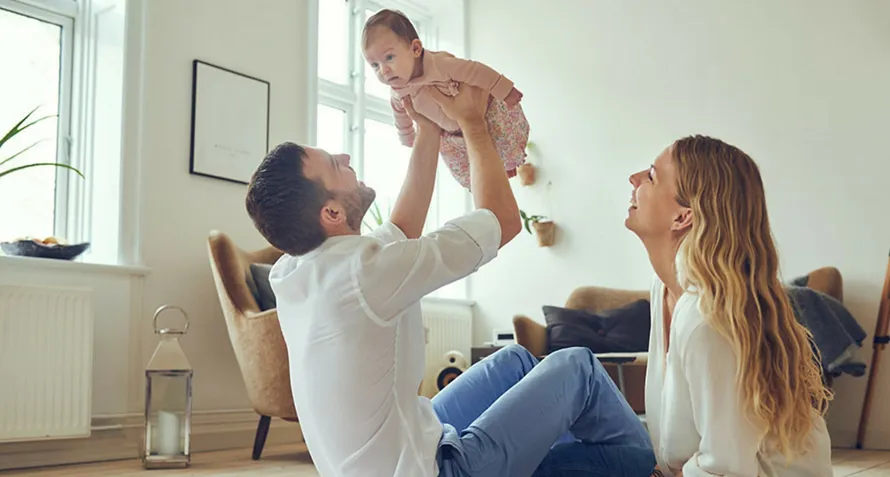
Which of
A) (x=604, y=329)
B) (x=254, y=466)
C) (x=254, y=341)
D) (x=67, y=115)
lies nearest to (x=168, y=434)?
(x=254, y=466)

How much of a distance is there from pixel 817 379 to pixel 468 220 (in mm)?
690

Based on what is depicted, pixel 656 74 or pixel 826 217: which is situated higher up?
pixel 656 74

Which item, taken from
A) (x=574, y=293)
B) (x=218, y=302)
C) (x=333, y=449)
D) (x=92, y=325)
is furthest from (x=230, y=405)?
(x=333, y=449)

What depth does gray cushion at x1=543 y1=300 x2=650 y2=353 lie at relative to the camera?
4.82m

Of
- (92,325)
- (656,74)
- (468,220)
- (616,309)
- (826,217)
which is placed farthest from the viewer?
(656,74)

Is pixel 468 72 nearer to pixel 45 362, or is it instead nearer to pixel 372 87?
pixel 45 362

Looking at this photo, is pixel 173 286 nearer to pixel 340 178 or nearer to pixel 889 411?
pixel 340 178

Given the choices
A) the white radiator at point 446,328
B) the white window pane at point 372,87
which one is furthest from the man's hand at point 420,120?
the white window pane at point 372,87

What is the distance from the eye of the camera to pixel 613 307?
16.9ft

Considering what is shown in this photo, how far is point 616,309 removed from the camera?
4969 mm

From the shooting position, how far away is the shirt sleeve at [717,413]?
1360 mm

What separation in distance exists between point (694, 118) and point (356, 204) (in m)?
4.04

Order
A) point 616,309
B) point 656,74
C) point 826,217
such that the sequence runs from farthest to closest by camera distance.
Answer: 1. point 656,74
2. point 616,309
3. point 826,217

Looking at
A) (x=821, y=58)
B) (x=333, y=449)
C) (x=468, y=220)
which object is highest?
(x=821, y=58)
